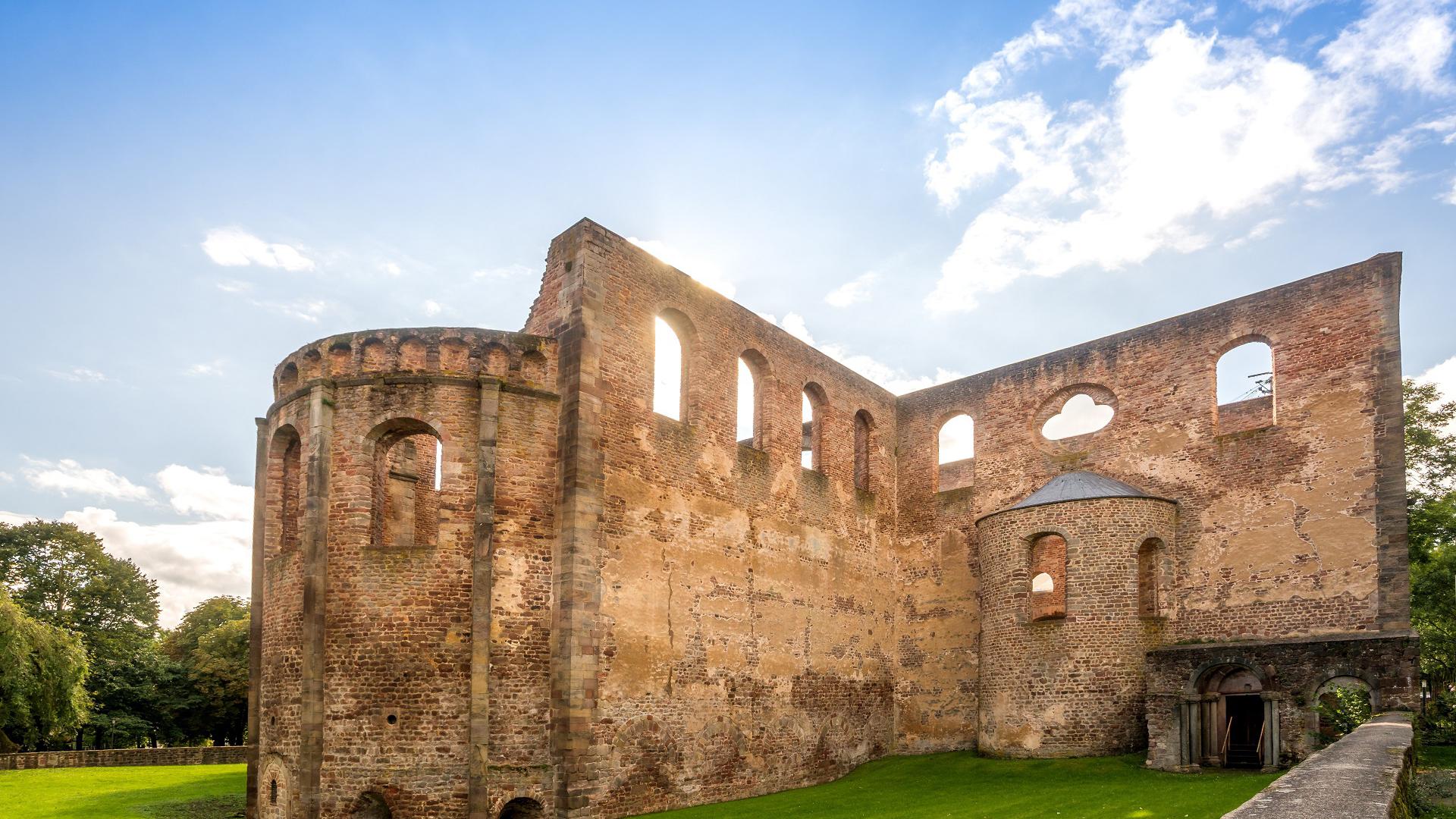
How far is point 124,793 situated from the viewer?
72.6ft

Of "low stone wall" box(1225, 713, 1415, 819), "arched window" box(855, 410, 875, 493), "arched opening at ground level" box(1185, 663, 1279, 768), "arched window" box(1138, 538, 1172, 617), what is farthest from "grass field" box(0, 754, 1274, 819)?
"arched window" box(855, 410, 875, 493)

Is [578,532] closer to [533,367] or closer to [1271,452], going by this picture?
[533,367]

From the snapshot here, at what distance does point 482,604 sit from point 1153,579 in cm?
1250

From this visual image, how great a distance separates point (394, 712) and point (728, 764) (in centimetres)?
587

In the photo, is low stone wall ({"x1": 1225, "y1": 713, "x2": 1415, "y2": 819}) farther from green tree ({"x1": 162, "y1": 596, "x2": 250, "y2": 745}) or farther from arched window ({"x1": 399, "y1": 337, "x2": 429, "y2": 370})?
green tree ({"x1": 162, "y1": 596, "x2": 250, "y2": 745})

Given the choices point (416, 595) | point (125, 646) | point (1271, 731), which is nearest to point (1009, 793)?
point (1271, 731)

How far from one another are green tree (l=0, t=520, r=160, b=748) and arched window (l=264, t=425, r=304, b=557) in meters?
29.3

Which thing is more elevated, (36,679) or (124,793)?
(36,679)

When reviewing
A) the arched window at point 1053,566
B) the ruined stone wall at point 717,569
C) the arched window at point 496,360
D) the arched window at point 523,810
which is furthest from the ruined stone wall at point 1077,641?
the arched window at point 496,360

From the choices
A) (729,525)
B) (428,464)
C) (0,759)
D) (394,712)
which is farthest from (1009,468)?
(0,759)

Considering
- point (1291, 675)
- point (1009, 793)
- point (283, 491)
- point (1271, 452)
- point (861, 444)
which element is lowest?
point (1009, 793)

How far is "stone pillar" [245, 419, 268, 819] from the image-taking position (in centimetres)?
1563

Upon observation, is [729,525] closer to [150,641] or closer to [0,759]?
[0,759]

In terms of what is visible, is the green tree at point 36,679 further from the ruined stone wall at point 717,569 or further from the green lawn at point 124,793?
the ruined stone wall at point 717,569
